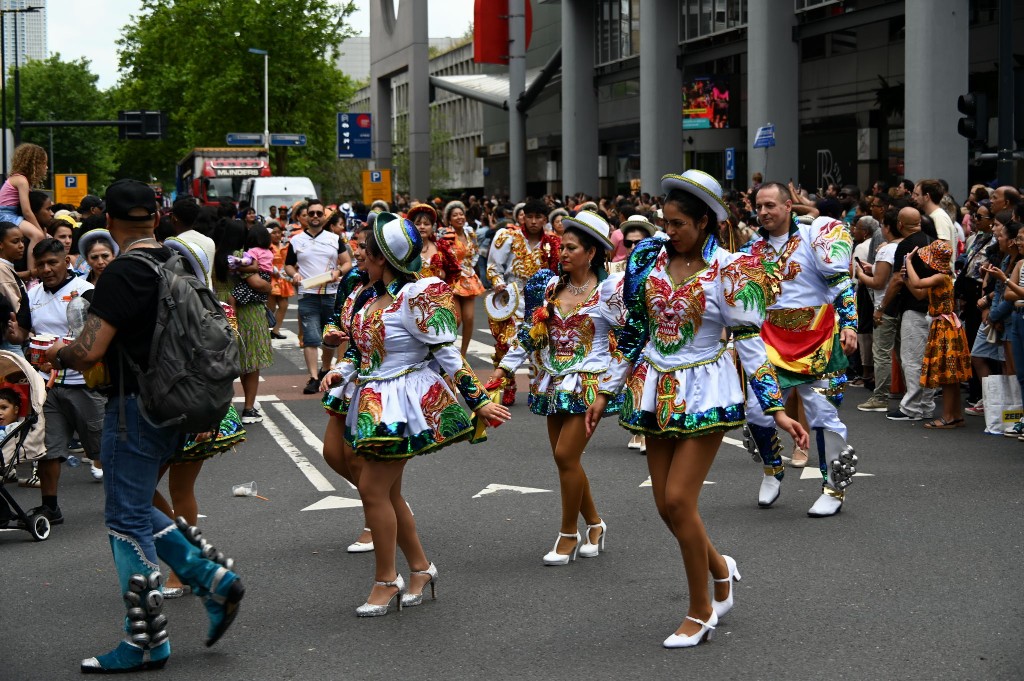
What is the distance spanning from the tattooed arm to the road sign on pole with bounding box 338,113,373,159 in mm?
50825

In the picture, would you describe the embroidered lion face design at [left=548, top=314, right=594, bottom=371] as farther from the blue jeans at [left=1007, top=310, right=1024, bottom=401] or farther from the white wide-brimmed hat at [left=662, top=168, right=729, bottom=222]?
the blue jeans at [left=1007, top=310, right=1024, bottom=401]

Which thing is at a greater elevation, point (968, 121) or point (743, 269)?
point (968, 121)

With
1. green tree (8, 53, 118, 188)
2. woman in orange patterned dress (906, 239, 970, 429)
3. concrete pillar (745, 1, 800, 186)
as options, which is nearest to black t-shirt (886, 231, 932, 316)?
woman in orange patterned dress (906, 239, 970, 429)

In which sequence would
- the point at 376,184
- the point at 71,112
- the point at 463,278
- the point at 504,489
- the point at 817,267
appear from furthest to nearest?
the point at 71,112 < the point at 376,184 < the point at 463,278 < the point at 504,489 < the point at 817,267

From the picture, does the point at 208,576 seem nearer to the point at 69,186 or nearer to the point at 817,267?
the point at 817,267

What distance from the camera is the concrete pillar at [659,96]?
1542 inches

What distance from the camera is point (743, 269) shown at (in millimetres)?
5828

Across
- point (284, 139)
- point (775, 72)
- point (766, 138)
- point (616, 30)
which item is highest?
point (616, 30)

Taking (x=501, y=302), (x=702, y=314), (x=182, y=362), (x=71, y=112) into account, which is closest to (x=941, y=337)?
(x=501, y=302)

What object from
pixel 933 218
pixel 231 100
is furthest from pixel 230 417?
pixel 231 100

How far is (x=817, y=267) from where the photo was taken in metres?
8.59

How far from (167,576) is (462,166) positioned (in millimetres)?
95437

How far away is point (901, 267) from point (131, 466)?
8800 millimetres

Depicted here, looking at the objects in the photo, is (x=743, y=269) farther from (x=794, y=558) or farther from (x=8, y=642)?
(x=8, y=642)
